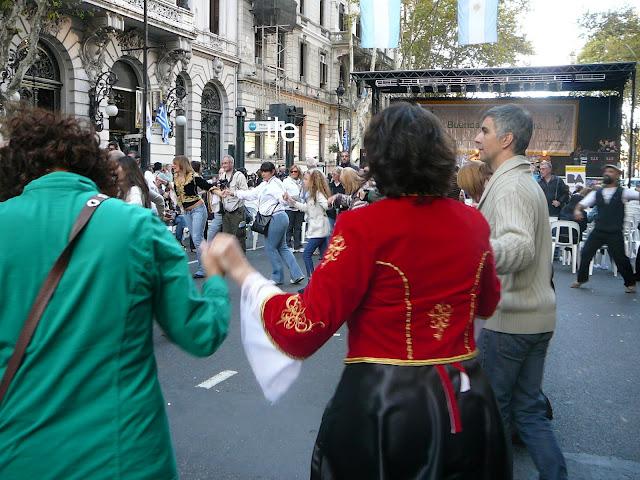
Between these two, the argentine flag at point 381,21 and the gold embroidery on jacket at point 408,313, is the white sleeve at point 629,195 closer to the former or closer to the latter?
the gold embroidery on jacket at point 408,313

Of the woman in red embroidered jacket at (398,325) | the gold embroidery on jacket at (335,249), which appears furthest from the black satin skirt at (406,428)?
the gold embroidery on jacket at (335,249)

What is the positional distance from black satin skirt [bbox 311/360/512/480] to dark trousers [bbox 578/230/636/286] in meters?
8.81

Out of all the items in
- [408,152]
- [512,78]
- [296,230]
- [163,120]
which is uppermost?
[512,78]

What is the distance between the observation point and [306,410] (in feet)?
15.6

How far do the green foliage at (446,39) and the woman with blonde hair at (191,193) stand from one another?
1050 inches

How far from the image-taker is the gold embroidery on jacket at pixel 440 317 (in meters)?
2.01

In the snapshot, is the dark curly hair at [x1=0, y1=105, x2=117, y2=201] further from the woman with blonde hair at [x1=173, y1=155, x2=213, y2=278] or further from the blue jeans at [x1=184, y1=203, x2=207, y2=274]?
the blue jeans at [x1=184, y1=203, x2=207, y2=274]

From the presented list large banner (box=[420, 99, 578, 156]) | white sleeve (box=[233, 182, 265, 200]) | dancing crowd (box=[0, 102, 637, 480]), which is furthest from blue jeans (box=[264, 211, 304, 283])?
large banner (box=[420, 99, 578, 156])

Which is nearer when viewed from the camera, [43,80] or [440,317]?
[440,317]

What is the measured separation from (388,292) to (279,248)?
26.1 ft

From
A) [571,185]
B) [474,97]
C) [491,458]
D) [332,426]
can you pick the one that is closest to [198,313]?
[332,426]

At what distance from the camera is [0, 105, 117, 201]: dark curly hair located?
1.95m

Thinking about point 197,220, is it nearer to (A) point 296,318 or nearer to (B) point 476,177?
(B) point 476,177

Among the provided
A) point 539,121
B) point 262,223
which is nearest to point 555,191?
point 262,223
